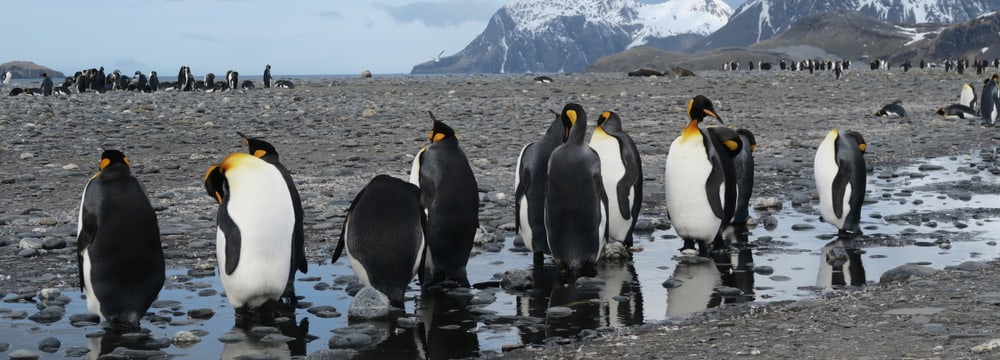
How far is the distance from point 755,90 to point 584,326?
25763 mm

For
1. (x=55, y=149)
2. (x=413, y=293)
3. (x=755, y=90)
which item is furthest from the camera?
(x=755, y=90)

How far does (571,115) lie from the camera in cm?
688

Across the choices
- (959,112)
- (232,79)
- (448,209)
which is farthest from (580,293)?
(232,79)

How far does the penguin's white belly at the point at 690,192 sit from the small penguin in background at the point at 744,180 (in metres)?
0.80

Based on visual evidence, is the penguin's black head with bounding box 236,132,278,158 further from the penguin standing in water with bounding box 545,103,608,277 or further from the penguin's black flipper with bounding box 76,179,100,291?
the penguin standing in water with bounding box 545,103,608,277

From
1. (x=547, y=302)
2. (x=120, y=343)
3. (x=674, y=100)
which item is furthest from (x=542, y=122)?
(x=120, y=343)

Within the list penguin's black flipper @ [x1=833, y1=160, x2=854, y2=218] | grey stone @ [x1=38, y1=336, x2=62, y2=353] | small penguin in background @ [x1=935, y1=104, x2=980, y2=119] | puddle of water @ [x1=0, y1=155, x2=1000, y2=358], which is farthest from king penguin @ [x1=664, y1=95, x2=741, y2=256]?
small penguin in background @ [x1=935, y1=104, x2=980, y2=119]

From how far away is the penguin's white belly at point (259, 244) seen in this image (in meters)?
5.39

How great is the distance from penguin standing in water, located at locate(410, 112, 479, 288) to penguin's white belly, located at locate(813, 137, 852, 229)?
334cm

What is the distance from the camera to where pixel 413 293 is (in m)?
6.14

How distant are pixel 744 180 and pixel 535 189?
2.56 metres

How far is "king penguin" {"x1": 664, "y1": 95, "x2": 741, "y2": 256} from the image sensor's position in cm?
746

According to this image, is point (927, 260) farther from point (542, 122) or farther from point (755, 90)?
point (755, 90)

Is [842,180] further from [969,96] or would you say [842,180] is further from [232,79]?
[232,79]
